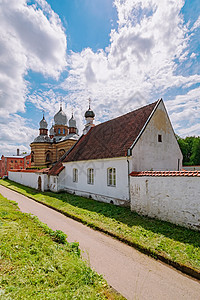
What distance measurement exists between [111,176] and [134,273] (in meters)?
7.98

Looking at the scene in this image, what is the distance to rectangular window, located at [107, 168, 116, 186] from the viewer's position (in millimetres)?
12133

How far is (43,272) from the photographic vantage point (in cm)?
381

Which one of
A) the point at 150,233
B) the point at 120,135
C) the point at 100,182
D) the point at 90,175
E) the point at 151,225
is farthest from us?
the point at 90,175

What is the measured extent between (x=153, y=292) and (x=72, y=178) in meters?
14.3

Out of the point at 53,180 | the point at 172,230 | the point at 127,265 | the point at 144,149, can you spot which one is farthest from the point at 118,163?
the point at 53,180

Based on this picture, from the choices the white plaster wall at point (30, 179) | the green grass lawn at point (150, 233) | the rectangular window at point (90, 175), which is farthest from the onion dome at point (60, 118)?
the green grass lawn at point (150, 233)

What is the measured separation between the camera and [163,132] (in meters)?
12.9

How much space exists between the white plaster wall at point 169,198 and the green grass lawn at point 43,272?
4764 millimetres

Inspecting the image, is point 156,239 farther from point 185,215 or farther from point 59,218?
point 59,218

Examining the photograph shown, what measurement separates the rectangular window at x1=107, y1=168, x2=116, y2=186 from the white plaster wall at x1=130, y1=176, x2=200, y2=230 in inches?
107

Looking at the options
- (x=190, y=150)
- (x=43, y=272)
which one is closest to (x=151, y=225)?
(x=43, y=272)

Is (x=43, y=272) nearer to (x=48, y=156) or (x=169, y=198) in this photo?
(x=169, y=198)

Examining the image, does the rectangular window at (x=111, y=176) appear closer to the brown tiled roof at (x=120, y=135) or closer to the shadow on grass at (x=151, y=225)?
the brown tiled roof at (x=120, y=135)

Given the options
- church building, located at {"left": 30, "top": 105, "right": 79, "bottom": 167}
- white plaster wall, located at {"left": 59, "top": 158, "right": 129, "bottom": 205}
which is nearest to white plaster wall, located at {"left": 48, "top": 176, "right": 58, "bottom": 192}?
white plaster wall, located at {"left": 59, "top": 158, "right": 129, "bottom": 205}
